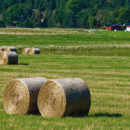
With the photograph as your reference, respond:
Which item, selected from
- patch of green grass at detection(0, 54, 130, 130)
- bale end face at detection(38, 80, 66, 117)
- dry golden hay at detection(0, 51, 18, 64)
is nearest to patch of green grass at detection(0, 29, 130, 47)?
dry golden hay at detection(0, 51, 18, 64)

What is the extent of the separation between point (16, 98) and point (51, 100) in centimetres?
144

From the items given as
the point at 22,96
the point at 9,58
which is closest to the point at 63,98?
the point at 22,96

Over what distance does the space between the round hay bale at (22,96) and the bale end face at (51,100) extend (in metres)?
0.39

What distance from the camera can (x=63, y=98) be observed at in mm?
15672

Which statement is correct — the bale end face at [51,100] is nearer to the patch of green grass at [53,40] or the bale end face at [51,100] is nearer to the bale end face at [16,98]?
the bale end face at [16,98]

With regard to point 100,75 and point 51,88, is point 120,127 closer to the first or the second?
point 51,88

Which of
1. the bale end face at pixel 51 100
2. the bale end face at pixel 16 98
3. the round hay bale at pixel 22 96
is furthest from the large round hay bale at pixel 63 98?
the bale end face at pixel 16 98

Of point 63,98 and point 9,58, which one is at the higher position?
point 63,98

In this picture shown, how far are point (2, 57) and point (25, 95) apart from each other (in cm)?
2204

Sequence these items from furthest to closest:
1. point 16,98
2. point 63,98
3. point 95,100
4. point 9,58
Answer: point 9,58
point 95,100
point 16,98
point 63,98

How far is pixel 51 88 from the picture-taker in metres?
16.1

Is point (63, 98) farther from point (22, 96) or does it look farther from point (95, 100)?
point (95, 100)

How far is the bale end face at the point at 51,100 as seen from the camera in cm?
1576

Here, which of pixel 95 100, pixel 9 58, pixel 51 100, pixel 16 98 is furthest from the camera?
pixel 9 58
